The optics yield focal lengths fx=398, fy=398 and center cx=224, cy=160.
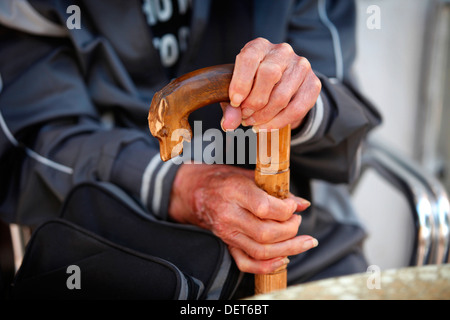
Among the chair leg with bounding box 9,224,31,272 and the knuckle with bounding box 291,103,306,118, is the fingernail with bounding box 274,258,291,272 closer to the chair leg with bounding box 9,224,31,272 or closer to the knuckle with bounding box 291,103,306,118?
the knuckle with bounding box 291,103,306,118

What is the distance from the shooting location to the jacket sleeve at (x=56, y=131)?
601 millimetres

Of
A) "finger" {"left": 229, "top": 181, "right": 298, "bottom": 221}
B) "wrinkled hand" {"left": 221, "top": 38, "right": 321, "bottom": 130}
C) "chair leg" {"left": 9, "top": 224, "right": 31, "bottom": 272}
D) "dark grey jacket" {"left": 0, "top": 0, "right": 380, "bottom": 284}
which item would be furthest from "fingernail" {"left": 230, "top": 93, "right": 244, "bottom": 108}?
"chair leg" {"left": 9, "top": 224, "right": 31, "bottom": 272}

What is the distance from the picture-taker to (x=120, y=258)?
1.44 feet

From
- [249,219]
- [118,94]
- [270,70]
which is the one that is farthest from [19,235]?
[270,70]

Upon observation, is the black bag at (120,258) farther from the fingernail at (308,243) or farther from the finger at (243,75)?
the finger at (243,75)

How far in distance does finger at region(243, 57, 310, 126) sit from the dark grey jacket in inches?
7.2

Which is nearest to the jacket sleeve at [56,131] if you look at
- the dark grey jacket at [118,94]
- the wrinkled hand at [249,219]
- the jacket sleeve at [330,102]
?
the dark grey jacket at [118,94]

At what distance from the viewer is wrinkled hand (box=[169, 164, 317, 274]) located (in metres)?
0.42

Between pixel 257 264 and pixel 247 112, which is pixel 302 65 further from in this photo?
pixel 257 264
